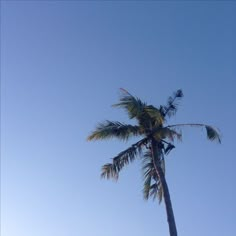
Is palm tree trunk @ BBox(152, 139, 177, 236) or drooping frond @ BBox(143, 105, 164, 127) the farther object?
drooping frond @ BBox(143, 105, 164, 127)

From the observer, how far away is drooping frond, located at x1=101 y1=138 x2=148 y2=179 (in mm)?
23594

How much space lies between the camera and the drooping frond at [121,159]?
2359 cm

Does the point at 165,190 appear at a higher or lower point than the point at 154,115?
lower

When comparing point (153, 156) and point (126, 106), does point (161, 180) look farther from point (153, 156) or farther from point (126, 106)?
point (126, 106)

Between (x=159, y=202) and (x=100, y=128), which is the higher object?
(x=100, y=128)

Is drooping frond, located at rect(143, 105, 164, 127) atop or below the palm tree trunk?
atop

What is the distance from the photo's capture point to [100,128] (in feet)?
79.3

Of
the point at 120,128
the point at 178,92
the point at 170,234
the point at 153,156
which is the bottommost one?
the point at 170,234

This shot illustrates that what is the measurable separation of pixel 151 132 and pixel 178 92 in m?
3.06

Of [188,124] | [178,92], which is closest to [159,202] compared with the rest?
[188,124]

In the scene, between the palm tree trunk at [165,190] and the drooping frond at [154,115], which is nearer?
the palm tree trunk at [165,190]

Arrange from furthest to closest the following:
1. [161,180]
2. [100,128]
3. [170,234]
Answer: [100,128], [161,180], [170,234]

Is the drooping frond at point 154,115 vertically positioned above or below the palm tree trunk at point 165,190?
above

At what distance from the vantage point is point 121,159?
2369 cm
